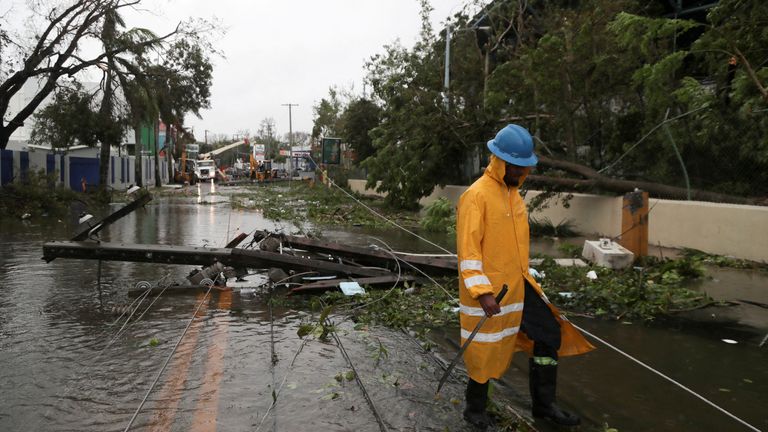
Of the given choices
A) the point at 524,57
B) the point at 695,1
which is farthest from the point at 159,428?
the point at 695,1

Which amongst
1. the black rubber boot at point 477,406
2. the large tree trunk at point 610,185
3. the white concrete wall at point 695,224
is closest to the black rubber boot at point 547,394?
the black rubber boot at point 477,406

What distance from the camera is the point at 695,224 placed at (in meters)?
11.0

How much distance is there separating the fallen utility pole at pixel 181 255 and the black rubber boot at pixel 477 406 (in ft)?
13.3

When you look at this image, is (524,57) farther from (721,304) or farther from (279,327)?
(279,327)

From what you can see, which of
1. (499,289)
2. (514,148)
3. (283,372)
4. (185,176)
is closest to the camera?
(499,289)

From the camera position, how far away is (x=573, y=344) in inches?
149

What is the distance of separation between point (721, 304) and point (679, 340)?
5.49 feet

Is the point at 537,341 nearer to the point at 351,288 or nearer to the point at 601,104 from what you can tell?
the point at 351,288

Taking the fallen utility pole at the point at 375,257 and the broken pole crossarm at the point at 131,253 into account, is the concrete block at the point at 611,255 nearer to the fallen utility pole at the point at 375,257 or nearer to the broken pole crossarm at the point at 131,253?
the fallen utility pole at the point at 375,257

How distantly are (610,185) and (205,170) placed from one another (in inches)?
2084

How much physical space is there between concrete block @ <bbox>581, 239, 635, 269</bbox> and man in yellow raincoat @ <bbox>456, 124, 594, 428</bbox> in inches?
217

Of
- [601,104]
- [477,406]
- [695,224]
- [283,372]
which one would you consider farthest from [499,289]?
[601,104]

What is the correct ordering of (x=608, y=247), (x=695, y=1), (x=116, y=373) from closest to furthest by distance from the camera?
(x=116, y=373)
(x=608, y=247)
(x=695, y=1)

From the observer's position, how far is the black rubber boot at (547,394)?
11.9 feet
